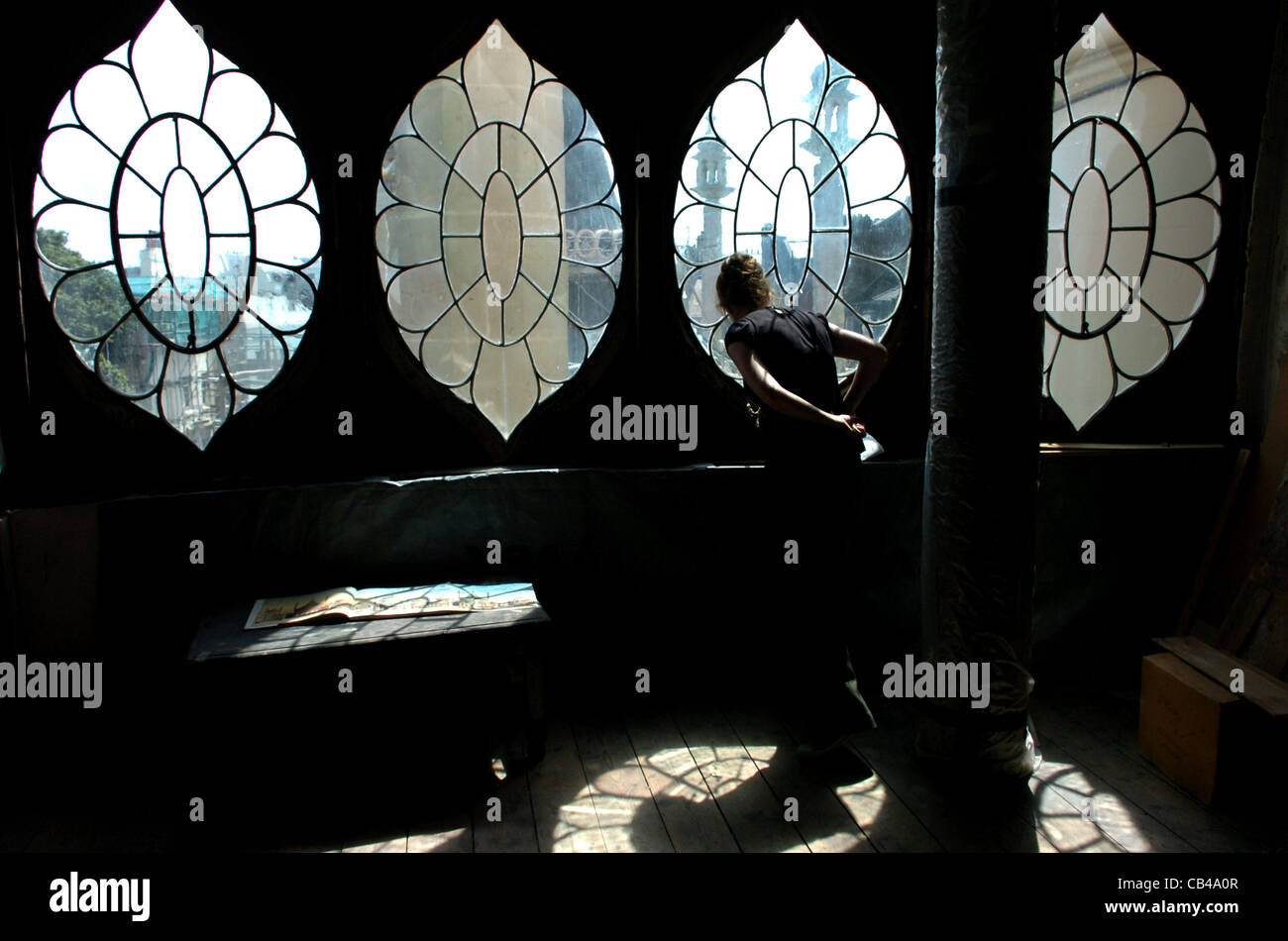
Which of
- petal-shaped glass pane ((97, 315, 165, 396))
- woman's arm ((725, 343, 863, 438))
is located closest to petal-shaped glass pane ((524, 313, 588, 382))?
woman's arm ((725, 343, 863, 438))

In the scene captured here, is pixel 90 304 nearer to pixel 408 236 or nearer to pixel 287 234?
pixel 287 234

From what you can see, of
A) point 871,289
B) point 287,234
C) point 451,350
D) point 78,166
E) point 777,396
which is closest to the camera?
point 777,396

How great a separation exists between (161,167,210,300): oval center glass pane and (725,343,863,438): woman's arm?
186 cm

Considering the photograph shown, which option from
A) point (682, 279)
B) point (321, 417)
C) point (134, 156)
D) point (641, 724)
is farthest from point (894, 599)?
point (134, 156)

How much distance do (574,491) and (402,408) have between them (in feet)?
2.36

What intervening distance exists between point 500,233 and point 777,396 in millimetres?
1366

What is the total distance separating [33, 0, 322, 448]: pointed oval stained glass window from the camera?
3195 millimetres

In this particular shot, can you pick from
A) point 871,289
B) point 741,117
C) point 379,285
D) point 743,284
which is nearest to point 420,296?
point 379,285

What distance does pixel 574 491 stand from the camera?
365 cm

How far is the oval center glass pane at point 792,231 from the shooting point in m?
3.77

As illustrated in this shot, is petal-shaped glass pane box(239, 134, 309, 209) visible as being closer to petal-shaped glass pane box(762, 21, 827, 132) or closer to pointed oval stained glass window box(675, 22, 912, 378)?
pointed oval stained glass window box(675, 22, 912, 378)

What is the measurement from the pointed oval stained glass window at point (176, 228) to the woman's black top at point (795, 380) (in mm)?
1649

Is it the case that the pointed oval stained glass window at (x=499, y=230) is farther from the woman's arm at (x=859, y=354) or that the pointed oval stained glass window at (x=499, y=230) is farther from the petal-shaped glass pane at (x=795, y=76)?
the woman's arm at (x=859, y=354)

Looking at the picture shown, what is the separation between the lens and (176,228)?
328cm
